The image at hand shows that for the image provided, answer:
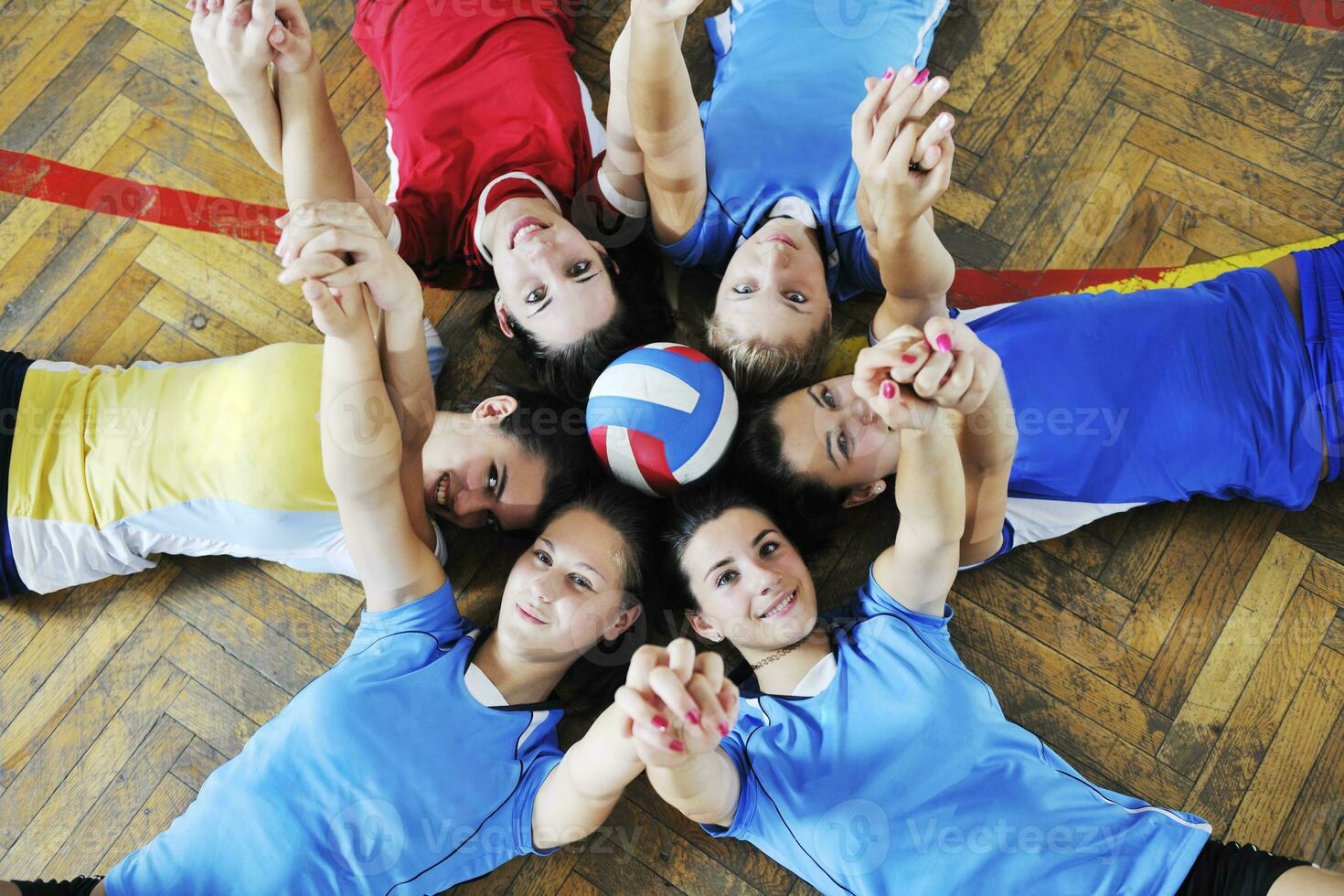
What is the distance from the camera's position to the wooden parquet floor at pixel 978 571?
167cm

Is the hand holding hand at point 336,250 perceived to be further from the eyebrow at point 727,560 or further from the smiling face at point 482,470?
the eyebrow at point 727,560

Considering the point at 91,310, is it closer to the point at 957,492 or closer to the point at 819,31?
the point at 819,31

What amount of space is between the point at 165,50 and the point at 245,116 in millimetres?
750

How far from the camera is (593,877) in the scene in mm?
1654

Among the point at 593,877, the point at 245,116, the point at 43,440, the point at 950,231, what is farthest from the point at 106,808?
the point at 950,231

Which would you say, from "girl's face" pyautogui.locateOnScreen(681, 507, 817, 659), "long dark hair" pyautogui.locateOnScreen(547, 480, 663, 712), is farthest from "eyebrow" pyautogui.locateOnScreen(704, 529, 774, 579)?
"long dark hair" pyautogui.locateOnScreen(547, 480, 663, 712)

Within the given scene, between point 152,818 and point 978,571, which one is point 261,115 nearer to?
point 152,818

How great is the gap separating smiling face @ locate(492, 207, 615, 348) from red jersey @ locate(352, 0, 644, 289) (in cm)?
17

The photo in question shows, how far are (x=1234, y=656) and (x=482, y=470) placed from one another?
53.7 inches

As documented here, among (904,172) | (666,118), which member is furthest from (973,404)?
(666,118)

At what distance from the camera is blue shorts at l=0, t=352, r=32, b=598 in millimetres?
1671

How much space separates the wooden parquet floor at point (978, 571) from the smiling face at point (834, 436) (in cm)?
24

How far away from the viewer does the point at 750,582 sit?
4.93 feet

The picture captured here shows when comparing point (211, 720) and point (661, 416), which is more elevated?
point (661, 416)
